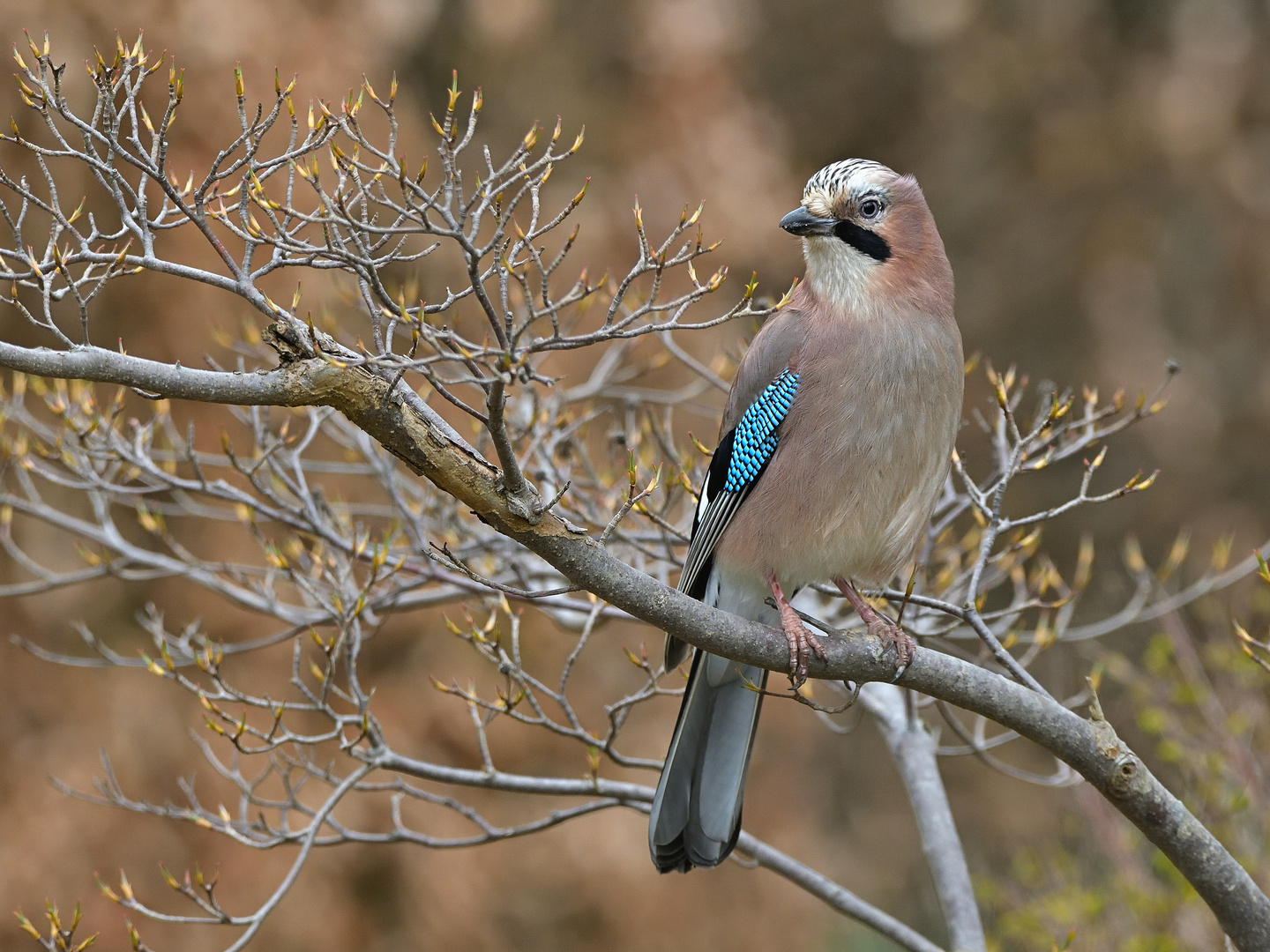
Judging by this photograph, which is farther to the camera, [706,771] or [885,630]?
[706,771]

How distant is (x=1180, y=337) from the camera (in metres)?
10.9

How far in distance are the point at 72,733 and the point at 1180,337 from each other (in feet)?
29.1

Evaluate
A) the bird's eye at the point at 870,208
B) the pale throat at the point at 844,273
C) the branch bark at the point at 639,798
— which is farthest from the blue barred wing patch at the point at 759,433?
the branch bark at the point at 639,798

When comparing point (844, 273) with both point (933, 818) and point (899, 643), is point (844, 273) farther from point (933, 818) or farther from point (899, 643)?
point (933, 818)

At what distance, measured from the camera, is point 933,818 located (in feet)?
13.8

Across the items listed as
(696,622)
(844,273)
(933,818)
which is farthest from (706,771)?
(844,273)

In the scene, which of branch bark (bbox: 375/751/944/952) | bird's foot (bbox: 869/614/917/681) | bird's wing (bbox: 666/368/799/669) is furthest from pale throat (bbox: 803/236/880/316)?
branch bark (bbox: 375/751/944/952)

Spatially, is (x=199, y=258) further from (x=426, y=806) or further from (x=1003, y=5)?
(x=1003, y=5)

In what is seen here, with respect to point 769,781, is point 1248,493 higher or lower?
higher

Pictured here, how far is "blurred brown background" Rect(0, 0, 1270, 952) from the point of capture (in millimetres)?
7137

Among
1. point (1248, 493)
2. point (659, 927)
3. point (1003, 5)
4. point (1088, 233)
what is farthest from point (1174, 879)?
point (1003, 5)

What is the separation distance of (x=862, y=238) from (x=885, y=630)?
4.24ft

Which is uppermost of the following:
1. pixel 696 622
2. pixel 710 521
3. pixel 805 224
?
pixel 805 224

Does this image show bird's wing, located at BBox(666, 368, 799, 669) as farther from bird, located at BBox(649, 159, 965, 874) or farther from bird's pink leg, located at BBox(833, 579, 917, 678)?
bird's pink leg, located at BBox(833, 579, 917, 678)
